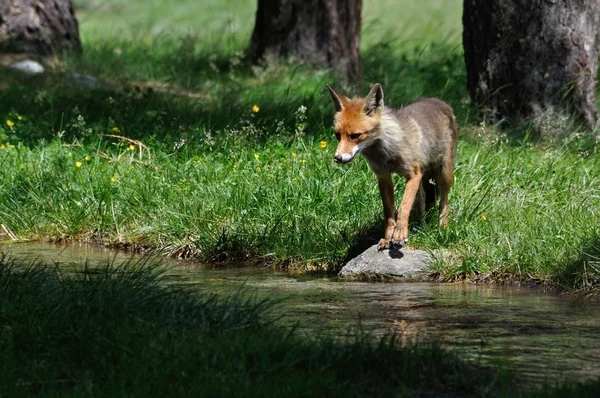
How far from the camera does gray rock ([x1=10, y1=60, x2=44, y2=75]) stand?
1313cm

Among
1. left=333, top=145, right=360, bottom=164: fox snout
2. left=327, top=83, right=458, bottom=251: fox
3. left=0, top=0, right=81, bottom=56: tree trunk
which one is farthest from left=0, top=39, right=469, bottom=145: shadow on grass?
left=333, top=145, right=360, bottom=164: fox snout

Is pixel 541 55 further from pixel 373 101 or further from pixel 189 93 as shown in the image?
pixel 189 93

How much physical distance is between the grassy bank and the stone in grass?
2.18m

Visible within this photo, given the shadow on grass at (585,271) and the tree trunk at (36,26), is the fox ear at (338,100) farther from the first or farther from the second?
the tree trunk at (36,26)

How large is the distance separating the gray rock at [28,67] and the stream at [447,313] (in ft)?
17.9

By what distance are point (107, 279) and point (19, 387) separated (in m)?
1.26

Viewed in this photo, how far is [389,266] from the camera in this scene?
7.62 metres

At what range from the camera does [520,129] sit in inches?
416

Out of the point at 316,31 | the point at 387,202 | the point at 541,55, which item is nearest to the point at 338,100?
the point at 387,202

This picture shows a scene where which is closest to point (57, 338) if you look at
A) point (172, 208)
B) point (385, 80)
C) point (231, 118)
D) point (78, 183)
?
point (172, 208)

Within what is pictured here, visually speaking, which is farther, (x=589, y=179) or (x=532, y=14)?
(x=532, y=14)

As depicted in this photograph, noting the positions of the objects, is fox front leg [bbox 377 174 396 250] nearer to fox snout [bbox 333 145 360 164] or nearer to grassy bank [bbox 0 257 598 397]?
fox snout [bbox 333 145 360 164]

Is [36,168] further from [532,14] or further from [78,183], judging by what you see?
[532,14]

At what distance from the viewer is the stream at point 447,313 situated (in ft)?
17.4
